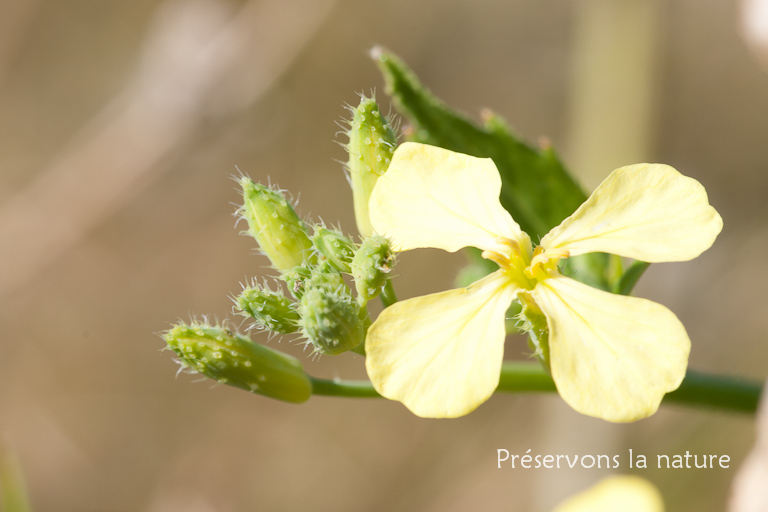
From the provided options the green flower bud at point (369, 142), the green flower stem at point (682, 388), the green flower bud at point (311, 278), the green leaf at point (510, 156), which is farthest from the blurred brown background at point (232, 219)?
the green flower bud at point (311, 278)

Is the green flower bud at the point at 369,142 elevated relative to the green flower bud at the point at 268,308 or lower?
elevated

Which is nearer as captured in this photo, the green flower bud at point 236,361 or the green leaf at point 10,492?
the green flower bud at point 236,361

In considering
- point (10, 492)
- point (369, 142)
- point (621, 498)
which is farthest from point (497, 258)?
point (10, 492)

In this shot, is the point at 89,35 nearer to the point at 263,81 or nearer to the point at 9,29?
the point at 9,29

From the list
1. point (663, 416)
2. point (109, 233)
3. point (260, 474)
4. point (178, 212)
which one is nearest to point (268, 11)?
point (178, 212)

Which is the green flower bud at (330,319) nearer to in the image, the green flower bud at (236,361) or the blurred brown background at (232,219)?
the green flower bud at (236,361)

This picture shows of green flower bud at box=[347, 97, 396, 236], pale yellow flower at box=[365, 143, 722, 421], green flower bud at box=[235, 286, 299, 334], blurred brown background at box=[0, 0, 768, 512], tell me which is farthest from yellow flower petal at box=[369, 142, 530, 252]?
blurred brown background at box=[0, 0, 768, 512]

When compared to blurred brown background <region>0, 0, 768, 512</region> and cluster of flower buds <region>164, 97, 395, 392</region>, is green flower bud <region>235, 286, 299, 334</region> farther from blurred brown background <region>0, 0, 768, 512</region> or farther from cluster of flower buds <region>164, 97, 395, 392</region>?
blurred brown background <region>0, 0, 768, 512</region>
